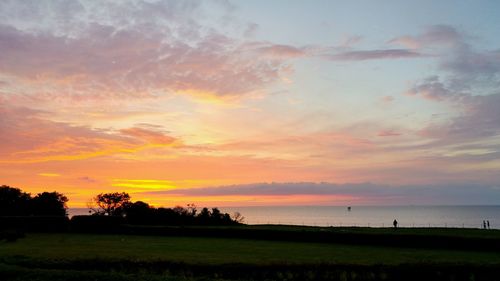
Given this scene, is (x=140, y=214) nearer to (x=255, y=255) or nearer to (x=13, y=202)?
(x=13, y=202)

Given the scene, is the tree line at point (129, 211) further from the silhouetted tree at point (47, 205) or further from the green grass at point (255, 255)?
the green grass at point (255, 255)

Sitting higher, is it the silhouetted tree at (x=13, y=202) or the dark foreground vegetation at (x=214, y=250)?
the silhouetted tree at (x=13, y=202)

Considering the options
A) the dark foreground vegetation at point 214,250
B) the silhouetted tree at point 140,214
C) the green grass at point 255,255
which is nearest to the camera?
the dark foreground vegetation at point 214,250

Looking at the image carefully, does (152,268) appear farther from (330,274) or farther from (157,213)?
(157,213)

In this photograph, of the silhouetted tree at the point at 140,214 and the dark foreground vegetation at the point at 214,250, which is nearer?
the dark foreground vegetation at the point at 214,250

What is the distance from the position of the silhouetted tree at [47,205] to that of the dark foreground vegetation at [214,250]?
186 millimetres

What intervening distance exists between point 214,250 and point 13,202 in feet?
152

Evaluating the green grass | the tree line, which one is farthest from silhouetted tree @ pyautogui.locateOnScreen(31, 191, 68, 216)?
the green grass

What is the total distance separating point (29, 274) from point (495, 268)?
24.0 m

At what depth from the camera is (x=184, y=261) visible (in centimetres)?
2862

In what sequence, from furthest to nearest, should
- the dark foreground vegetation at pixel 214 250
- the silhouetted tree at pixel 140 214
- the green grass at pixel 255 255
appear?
the silhouetted tree at pixel 140 214 → the green grass at pixel 255 255 → the dark foreground vegetation at pixel 214 250

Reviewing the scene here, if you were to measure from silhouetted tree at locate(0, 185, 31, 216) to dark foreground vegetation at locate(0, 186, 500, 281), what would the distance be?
15cm

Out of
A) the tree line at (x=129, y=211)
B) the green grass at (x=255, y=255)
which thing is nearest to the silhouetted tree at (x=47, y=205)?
the tree line at (x=129, y=211)

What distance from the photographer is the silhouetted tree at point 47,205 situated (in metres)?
70.9
